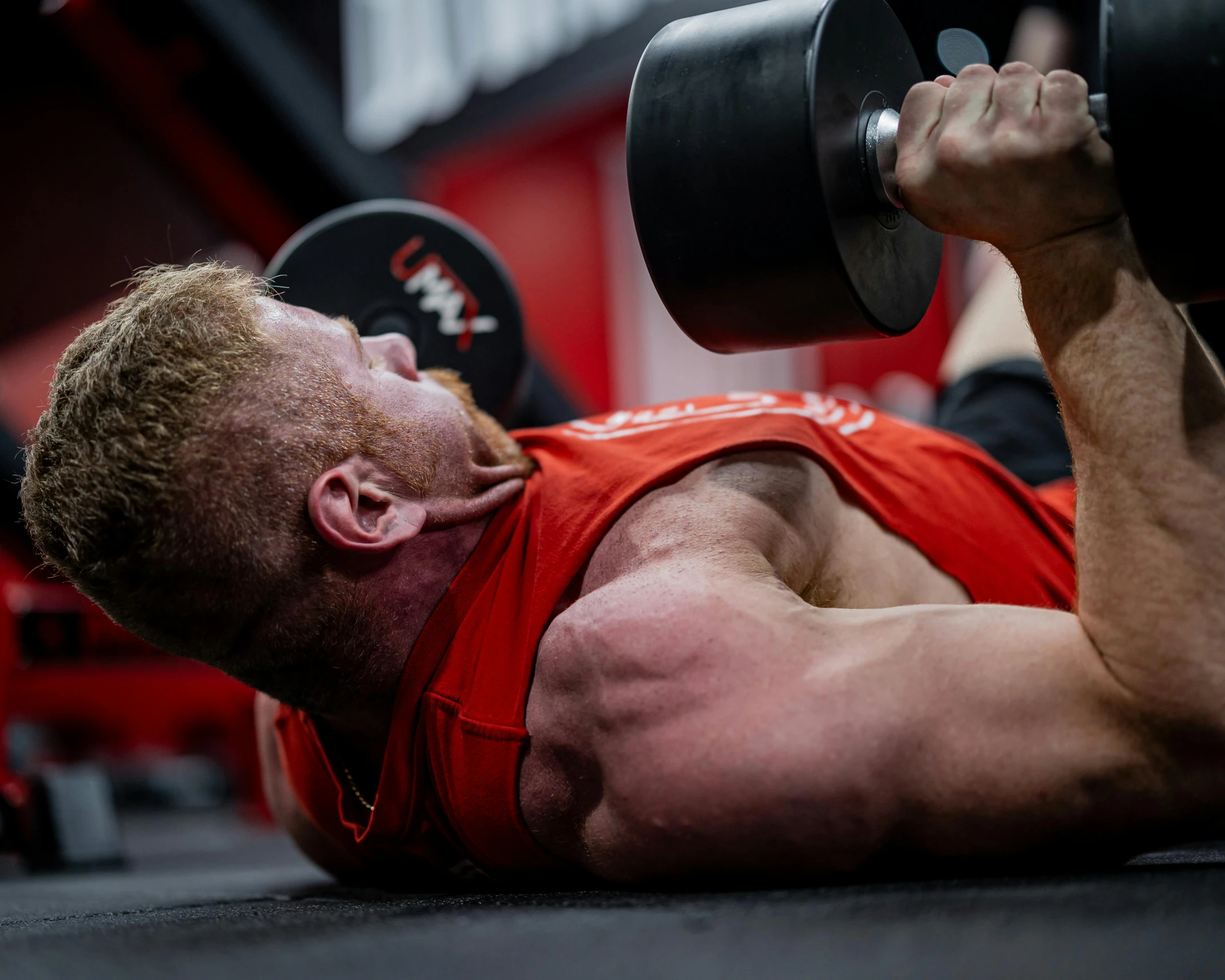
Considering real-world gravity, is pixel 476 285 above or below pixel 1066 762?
above

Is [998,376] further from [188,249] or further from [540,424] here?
[188,249]

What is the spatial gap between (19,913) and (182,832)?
2111 mm

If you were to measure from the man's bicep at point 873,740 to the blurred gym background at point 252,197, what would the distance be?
36cm

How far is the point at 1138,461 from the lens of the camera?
0.80 metres

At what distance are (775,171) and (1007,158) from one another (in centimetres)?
17

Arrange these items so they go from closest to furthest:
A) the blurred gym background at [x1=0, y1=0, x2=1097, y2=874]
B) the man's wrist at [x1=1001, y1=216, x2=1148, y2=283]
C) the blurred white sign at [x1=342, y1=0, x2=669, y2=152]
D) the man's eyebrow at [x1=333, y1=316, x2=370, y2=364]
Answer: the man's wrist at [x1=1001, y1=216, x2=1148, y2=283] < the man's eyebrow at [x1=333, y1=316, x2=370, y2=364] < the blurred gym background at [x1=0, y1=0, x2=1097, y2=874] < the blurred white sign at [x1=342, y1=0, x2=669, y2=152]

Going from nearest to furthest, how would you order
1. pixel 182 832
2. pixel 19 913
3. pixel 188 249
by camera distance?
pixel 19 913, pixel 182 832, pixel 188 249

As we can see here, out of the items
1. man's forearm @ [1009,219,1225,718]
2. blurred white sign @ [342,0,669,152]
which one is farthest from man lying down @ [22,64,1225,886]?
blurred white sign @ [342,0,669,152]

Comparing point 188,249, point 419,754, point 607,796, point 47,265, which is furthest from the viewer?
point 188,249

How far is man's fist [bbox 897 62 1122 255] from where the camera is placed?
82cm

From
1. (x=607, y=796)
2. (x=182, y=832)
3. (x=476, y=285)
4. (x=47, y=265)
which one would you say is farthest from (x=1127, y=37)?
(x=47, y=265)

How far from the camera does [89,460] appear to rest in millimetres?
949

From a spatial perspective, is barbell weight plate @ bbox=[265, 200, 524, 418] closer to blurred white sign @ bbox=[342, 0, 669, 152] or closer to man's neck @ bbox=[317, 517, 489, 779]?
man's neck @ bbox=[317, 517, 489, 779]

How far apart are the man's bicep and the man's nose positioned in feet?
1.36
